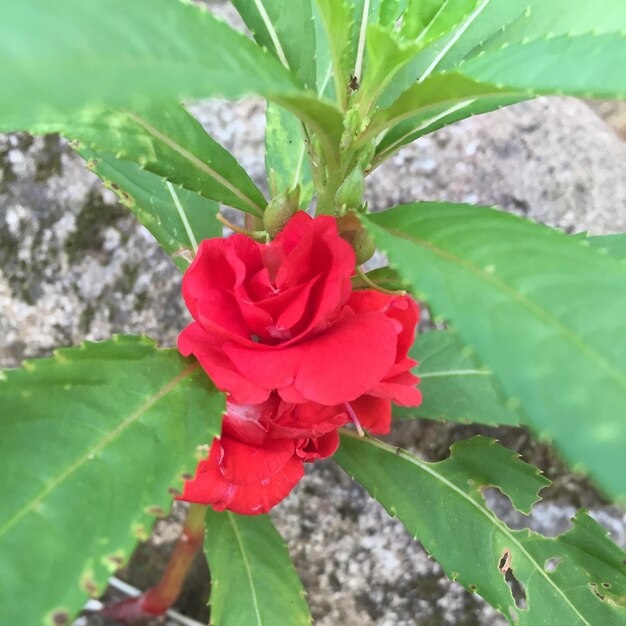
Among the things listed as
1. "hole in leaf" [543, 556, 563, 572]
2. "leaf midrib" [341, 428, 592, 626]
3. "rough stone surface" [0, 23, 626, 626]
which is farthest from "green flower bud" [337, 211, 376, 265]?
"rough stone surface" [0, 23, 626, 626]

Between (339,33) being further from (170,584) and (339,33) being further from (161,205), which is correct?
(170,584)

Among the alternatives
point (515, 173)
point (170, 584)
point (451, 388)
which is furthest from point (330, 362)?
point (515, 173)

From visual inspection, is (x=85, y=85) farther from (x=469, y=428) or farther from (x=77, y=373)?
(x=469, y=428)

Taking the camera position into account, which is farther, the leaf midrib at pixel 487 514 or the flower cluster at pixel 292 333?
the leaf midrib at pixel 487 514

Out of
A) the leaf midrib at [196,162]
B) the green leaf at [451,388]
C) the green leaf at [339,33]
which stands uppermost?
the green leaf at [339,33]

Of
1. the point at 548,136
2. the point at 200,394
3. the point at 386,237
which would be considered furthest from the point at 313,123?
the point at 548,136

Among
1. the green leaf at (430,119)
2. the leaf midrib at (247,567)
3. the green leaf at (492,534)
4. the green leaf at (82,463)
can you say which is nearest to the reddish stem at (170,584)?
the leaf midrib at (247,567)

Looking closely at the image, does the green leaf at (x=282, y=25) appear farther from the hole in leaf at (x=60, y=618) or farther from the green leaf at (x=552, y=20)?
the hole in leaf at (x=60, y=618)
